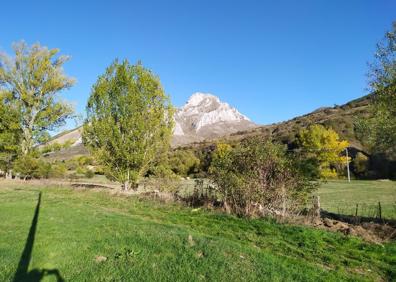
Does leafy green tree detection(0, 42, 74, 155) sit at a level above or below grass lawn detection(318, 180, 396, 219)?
above

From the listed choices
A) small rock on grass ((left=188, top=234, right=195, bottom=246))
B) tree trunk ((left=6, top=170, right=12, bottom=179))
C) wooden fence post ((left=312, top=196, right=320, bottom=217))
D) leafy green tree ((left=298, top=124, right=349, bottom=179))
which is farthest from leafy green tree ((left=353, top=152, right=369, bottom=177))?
small rock on grass ((left=188, top=234, right=195, bottom=246))

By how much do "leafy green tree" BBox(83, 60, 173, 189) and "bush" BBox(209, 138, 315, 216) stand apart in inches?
382

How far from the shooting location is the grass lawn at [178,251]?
304 inches

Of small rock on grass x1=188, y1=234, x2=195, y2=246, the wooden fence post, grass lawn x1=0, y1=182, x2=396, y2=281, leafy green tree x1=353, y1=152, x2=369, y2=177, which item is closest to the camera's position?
grass lawn x1=0, y1=182, x2=396, y2=281

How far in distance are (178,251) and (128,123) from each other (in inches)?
636

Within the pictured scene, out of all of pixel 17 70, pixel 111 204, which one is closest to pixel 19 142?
pixel 17 70

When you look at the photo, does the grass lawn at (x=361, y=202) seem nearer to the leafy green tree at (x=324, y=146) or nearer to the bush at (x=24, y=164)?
the leafy green tree at (x=324, y=146)

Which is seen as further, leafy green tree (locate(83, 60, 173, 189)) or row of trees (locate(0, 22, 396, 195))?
leafy green tree (locate(83, 60, 173, 189))

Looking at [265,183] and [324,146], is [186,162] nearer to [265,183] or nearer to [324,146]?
[324,146]

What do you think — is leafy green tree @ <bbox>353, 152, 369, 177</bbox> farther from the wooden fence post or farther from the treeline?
the wooden fence post

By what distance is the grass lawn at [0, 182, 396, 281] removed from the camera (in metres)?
7.73

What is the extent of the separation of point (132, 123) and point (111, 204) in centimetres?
725

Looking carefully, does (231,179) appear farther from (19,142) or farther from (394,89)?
(19,142)

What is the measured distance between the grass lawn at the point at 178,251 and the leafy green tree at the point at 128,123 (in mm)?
10468
